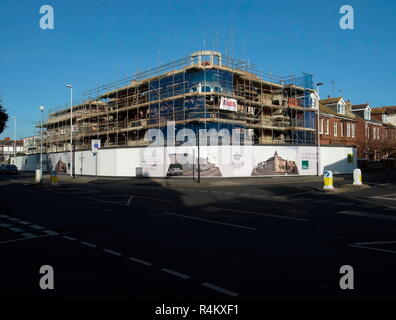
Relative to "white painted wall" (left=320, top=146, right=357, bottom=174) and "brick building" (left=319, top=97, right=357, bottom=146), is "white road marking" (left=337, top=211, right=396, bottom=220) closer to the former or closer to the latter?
"white painted wall" (left=320, top=146, right=357, bottom=174)

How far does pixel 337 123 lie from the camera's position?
54.2 metres

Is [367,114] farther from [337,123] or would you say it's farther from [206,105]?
[206,105]

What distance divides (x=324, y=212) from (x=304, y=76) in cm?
3654

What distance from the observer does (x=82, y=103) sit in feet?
177

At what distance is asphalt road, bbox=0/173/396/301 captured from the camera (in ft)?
16.1

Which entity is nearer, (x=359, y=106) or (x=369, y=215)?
(x=369, y=215)

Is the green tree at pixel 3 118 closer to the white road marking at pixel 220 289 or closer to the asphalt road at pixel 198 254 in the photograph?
the asphalt road at pixel 198 254

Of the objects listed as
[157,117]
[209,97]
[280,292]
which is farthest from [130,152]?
[280,292]

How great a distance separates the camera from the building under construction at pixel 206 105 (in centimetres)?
3491

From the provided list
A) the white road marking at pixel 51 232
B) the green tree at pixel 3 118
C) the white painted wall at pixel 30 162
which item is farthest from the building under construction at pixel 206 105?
the white road marking at pixel 51 232

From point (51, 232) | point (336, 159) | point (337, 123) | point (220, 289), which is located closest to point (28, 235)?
point (51, 232)

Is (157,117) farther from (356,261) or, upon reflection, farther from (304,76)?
(356,261)

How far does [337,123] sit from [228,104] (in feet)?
88.3

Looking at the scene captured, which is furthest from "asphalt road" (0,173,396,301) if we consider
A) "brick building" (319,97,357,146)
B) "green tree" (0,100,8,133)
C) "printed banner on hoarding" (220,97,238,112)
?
"brick building" (319,97,357,146)
